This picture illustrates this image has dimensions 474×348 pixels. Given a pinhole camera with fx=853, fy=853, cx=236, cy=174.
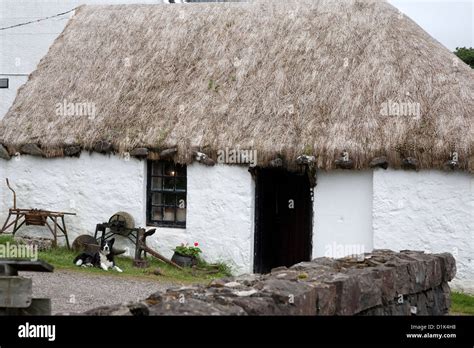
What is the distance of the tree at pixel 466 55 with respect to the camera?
117 feet

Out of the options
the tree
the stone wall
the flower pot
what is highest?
the tree

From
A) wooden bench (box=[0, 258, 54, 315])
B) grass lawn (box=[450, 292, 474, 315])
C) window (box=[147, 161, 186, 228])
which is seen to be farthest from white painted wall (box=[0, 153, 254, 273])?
wooden bench (box=[0, 258, 54, 315])

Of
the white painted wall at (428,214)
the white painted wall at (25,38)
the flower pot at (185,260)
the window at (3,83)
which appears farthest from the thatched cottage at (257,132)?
the window at (3,83)

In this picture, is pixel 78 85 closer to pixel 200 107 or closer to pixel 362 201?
pixel 200 107

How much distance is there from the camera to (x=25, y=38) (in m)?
20.0

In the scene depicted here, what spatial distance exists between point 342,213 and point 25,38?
30.6 feet

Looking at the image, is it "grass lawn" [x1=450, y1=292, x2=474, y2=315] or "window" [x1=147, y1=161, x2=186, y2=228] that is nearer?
"grass lawn" [x1=450, y1=292, x2=474, y2=315]

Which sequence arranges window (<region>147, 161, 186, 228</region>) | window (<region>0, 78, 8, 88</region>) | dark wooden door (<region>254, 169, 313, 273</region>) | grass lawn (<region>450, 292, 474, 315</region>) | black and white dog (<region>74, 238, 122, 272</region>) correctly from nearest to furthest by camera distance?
grass lawn (<region>450, 292, 474, 315</region>) → black and white dog (<region>74, 238, 122, 272</region>) → dark wooden door (<region>254, 169, 313, 273</region>) → window (<region>147, 161, 186, 228</region>) → window (<region>0, 78, 8, 88</region>)

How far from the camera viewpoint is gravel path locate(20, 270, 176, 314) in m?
11.5

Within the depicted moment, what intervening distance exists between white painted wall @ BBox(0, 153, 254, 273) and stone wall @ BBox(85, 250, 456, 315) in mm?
5963

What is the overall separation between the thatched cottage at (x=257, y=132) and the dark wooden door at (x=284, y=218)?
27 millimetres

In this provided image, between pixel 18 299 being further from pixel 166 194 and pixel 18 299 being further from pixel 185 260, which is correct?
pixel 166 194

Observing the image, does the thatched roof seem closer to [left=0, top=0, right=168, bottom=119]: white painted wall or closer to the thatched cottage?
the thatched cottage
